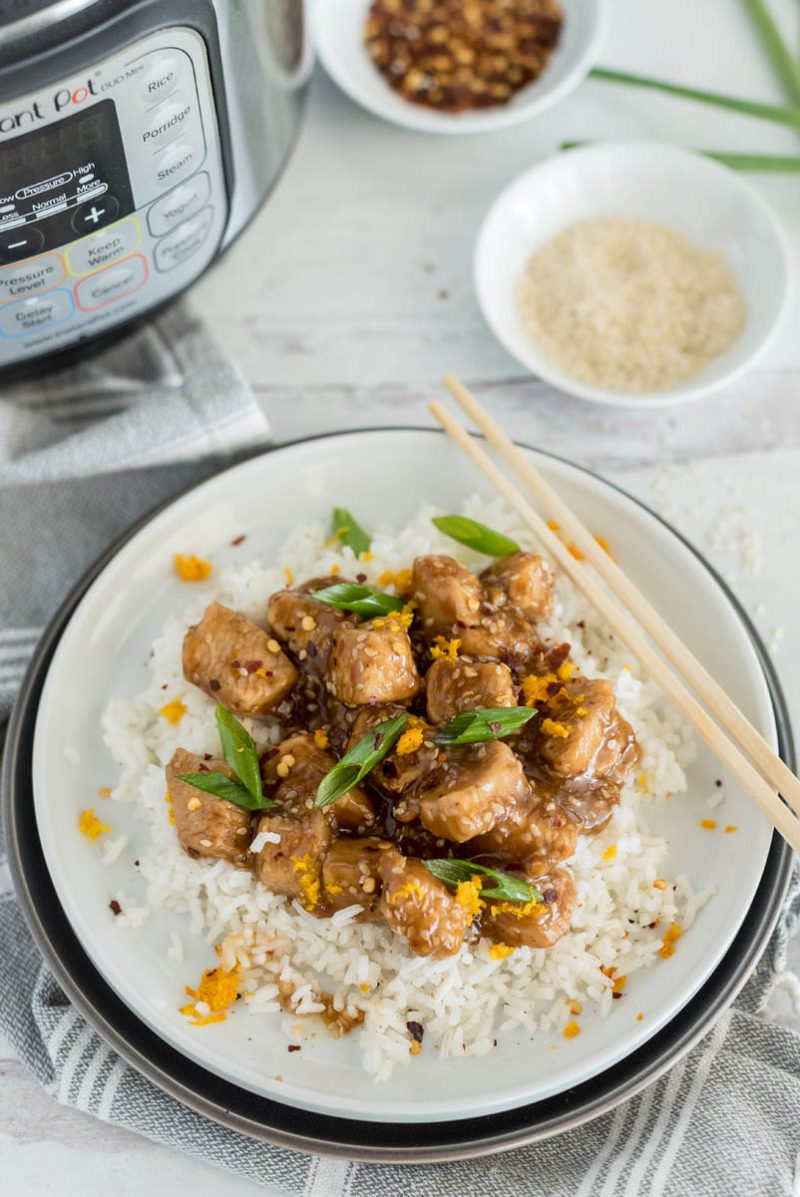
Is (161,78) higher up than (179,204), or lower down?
higher up

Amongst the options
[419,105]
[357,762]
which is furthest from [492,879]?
[419,105]

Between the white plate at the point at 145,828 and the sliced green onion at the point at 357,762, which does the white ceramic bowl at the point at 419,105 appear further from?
the sliced green onion at the point at 357,762

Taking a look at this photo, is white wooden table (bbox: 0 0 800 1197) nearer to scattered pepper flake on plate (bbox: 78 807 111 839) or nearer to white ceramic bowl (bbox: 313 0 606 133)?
white ceramic bowl (bbox: 313 0 606 133)

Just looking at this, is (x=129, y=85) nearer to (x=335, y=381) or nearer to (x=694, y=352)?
(x=335, y=381)

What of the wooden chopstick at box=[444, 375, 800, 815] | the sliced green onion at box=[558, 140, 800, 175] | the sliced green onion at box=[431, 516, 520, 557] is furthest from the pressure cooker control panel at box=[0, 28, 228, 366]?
the sliced green onion at box=[558, 140, 800, 175]


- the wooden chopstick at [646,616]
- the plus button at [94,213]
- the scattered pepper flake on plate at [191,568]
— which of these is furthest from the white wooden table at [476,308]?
the plus button at [94,213]

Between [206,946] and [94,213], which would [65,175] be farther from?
[206,946]

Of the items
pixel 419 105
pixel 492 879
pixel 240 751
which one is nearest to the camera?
pixel 492 879
